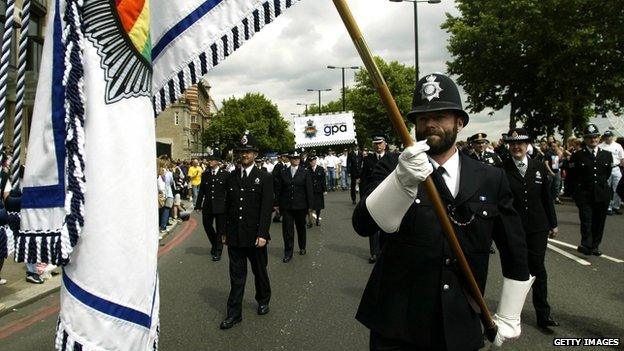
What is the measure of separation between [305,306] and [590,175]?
587cm

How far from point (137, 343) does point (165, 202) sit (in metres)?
11.8

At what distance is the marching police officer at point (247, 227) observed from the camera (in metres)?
5.56

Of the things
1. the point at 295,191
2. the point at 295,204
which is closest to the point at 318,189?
the point at 295,191

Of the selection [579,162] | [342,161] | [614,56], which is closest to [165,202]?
[579,162]

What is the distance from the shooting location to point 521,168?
5.56 m

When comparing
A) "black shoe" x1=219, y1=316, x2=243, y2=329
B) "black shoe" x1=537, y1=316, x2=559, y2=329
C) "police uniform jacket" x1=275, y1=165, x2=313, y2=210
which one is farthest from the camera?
"police uniform jacket" x1=275, y1=165, x2=313, y2=210

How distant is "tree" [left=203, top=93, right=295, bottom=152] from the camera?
241ft

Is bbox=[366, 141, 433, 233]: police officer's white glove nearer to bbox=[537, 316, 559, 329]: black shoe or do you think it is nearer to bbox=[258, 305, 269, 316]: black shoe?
bbox=[537, 316, 559, 329]: black shoe

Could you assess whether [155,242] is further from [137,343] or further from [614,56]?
[614,56]

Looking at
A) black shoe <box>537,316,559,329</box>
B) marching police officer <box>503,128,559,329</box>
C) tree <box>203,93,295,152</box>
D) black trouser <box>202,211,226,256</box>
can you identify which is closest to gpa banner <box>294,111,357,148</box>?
black trouser <box>202,211,226,256</box>

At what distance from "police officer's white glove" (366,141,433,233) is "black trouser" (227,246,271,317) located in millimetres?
3642

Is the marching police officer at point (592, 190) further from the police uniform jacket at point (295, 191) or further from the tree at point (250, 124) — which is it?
the tree at point (250, 124)

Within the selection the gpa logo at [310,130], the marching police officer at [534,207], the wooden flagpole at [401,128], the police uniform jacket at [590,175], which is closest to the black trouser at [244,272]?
the marching police officer at [534,207]

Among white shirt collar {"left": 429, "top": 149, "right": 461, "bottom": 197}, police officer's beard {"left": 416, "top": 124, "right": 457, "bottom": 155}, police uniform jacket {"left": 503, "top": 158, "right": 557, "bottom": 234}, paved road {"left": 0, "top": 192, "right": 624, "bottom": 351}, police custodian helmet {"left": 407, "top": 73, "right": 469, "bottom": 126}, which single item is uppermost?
police custodian helmet {"left": 407, "top": 73, "right": 469, "bottom": 126}
